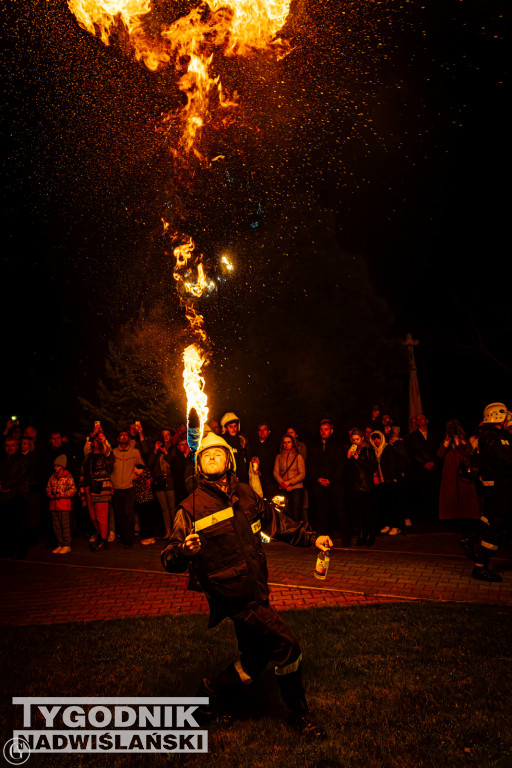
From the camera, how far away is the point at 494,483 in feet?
23.2

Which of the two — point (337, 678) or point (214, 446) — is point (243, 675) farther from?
point (214, 446)

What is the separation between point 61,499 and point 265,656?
22.1 ft

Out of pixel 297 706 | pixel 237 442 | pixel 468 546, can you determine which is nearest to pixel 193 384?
pixel 297 706

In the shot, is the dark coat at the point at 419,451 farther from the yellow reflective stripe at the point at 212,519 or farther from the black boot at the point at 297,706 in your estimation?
the yellow reflective stripe at the point at 212,519

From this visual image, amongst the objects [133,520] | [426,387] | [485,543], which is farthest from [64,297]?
[485,543]

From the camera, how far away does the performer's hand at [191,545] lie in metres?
3.75

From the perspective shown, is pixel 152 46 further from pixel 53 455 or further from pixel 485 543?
pixel 485 543

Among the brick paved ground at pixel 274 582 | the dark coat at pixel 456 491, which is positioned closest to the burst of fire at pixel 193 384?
the brick paved ground at pixel 274 582

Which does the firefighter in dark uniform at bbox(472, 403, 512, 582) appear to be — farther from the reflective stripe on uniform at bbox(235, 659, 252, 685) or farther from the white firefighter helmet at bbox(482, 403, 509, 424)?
the reflective stripe on uniform at bbox(235, 659, 252, 685)

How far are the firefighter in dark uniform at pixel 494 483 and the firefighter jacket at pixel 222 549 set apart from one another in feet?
13.2

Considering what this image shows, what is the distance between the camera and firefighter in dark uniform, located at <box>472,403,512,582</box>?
697cm

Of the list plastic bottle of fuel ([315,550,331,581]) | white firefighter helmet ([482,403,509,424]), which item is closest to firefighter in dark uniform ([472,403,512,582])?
white firefighter helmet ([482,403,509,424])

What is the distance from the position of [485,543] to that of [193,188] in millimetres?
8203

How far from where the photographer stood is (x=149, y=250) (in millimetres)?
17625
